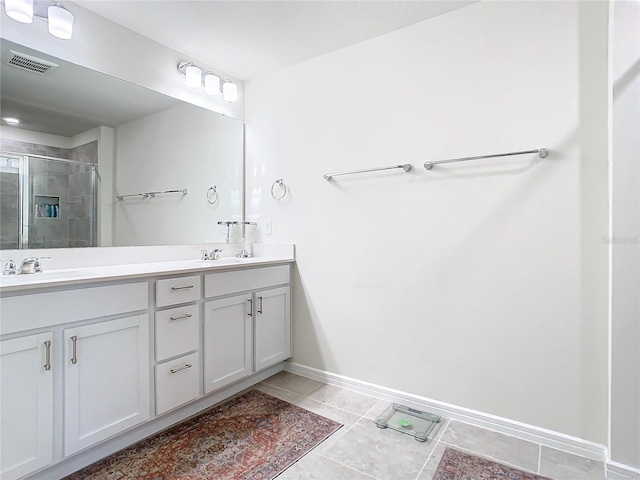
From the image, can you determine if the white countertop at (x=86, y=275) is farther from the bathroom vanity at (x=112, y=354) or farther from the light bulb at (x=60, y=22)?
the light bulb at (x=60, y=22)

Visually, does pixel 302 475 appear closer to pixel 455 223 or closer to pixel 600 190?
pixel 455 223

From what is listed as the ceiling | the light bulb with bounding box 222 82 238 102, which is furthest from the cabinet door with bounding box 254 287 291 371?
the ceiling

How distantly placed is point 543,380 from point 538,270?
55 cm

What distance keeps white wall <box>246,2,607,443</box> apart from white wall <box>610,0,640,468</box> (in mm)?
127

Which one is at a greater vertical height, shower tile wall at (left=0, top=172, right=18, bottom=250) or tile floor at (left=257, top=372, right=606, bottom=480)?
shower tile wall at (left=0, top=172, right=18, bottom=250)

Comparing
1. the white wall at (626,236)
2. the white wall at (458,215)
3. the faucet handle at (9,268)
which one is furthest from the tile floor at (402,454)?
the faucet handle at (9,268)

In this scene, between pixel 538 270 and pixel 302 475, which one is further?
pixel 538 270

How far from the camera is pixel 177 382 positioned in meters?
1.86

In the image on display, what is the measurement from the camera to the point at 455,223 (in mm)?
1993

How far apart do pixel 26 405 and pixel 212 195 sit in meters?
1.74

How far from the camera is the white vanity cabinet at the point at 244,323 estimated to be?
2061 millimetres

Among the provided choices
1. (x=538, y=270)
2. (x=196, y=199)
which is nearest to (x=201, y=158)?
(x=196, y=199)

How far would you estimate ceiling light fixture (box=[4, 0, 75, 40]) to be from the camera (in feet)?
5.43

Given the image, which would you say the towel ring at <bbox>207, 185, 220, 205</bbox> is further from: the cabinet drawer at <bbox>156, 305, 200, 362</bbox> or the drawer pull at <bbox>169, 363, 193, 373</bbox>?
the drawer pull at <bbox>169, 363, 193, 373</bbox>
